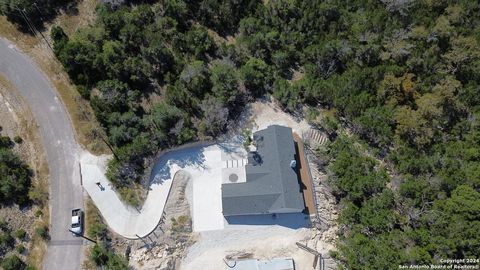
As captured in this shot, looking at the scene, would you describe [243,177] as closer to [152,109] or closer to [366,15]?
[152,109]

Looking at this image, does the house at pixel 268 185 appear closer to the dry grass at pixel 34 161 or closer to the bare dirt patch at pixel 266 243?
the bare dirt patch at pixel 266 243

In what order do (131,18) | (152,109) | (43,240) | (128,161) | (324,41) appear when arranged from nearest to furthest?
(43,240) < (128,161) < (152,109) < (131,18) < (324,41)

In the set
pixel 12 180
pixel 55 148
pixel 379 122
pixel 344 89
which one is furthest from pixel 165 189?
pixel 379 122

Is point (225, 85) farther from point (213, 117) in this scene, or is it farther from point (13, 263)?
point (13, 263)

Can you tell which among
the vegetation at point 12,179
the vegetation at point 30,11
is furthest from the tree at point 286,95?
the vegetation at point 30,11

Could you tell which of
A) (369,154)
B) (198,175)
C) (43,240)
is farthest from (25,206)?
(369,154)

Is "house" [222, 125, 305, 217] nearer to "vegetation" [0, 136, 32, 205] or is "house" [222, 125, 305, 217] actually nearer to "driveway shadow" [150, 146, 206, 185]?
"driveway shadow" [150, 146, 206, 185]
